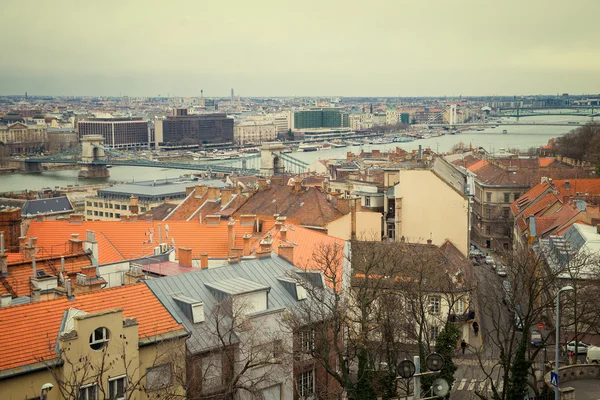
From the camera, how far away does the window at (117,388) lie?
6855mm

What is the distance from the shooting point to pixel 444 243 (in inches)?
641

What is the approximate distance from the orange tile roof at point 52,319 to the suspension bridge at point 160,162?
45305 millimetres

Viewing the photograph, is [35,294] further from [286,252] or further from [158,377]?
[286,252]

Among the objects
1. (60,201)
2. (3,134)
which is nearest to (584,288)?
(60,201)

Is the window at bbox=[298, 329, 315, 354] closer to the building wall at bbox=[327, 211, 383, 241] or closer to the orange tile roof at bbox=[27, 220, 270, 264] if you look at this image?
the orange tile roof at bbox=[27, 220, 270, 264]

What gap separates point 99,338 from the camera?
22.2 feet

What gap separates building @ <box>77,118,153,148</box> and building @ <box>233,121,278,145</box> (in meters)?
12.6

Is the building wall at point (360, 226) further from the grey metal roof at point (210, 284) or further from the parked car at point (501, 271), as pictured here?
the grey metal roof at point (210, 284)

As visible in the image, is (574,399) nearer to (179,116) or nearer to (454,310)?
(454,310)

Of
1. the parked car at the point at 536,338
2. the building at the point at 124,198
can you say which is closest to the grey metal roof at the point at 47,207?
the building at the point at 124,198

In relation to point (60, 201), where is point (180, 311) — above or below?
above

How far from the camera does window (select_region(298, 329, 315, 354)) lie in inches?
336

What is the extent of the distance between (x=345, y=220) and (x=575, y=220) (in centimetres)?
451

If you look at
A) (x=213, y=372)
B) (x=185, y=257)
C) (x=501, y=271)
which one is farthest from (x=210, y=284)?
(x=501, y=271)
